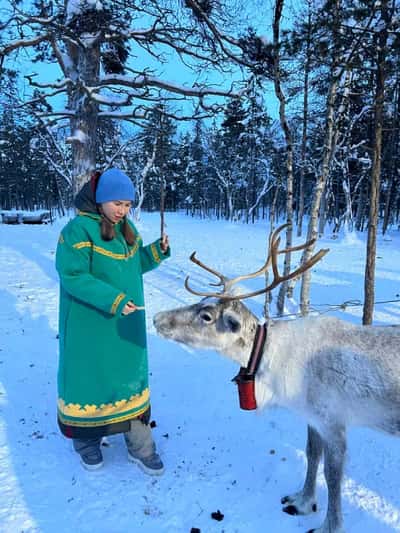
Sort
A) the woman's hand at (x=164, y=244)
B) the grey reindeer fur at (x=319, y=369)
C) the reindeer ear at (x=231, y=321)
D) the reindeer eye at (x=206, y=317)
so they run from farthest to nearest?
the woman's hand at (x=164, y=244), the reindeer eye at (x=206, y=317), the reindeer ear at (x=231, y=321), the grey reindeer fur at (x=319, y=369)

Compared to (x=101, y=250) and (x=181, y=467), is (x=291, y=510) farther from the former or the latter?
(x=101, y=250)

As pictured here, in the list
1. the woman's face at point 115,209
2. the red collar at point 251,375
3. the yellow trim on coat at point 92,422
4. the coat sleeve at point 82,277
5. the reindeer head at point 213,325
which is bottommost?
the yellow trim on coat at point 92,422

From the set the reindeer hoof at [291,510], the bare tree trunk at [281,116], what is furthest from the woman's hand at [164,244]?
the bare tree trunk at [281,116]

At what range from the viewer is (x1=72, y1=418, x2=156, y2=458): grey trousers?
2908mm

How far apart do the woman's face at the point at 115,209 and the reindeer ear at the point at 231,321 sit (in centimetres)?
110

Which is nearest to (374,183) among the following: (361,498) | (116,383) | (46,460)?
(361,498)

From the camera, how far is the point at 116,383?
2803mm

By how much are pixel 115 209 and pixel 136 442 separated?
1.86 meters

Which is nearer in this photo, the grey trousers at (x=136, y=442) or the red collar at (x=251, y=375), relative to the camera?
the red collar at (x=251, y=375)

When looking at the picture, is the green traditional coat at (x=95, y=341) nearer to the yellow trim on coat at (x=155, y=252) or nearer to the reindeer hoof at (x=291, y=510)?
the yellow trim on coat at (x=155, y=252)

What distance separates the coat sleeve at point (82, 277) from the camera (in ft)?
8.20

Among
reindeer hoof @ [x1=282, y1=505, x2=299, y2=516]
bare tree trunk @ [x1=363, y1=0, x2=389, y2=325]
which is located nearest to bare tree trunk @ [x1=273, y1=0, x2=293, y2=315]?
bare tree trunk @ [x1=363, y1=0, x2=389, y2=325]

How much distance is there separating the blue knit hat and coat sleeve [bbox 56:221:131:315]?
0.30m

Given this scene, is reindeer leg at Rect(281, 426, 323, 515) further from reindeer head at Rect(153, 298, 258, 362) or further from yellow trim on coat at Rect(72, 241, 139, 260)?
yellow trim on coat at Rect(72, 241, 139, 260)
